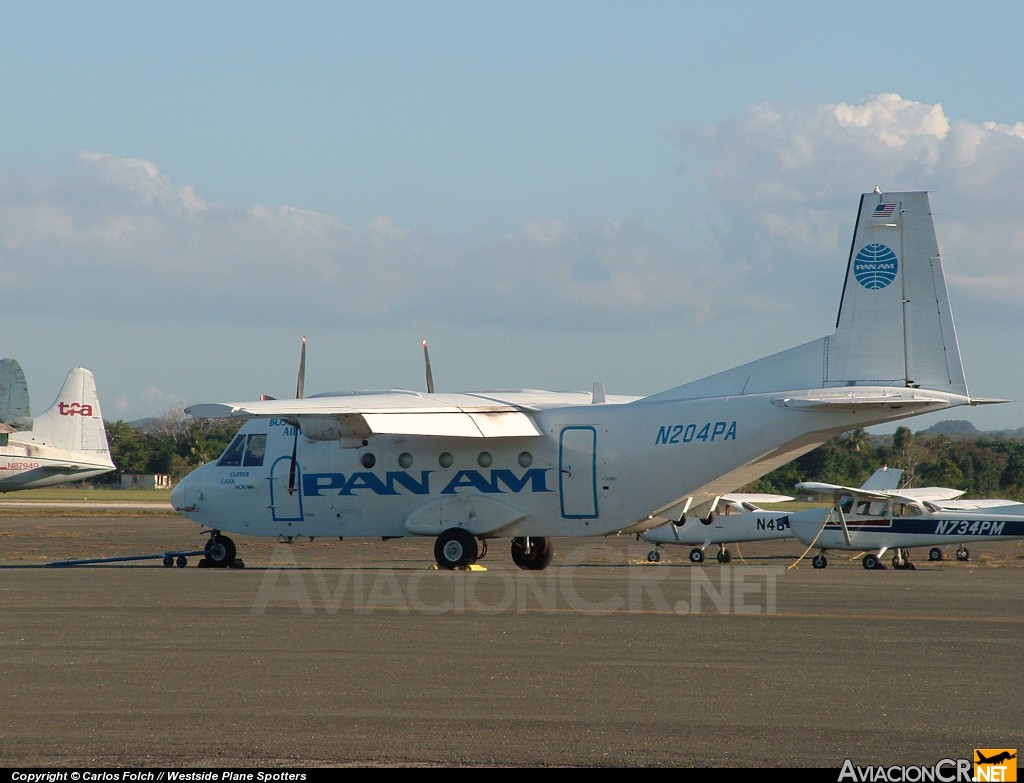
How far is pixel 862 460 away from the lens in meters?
86.6

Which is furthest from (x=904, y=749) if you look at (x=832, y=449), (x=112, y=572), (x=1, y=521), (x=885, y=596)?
(x=832, y=449)

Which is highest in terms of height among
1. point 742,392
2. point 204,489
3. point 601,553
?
point 742,392

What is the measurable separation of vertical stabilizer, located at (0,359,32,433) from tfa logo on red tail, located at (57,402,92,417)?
10789 millimetres

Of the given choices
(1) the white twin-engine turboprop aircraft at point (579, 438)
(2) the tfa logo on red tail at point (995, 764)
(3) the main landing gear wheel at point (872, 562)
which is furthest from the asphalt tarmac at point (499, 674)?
(3) the main landing gear wheel at point (872, 562)

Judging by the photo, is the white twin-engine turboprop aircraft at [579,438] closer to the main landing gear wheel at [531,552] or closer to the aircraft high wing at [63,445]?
the main landing gear wheel at [531,552]

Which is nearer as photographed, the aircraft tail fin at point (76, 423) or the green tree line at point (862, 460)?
the aircraft tail fin at point (76, 423)

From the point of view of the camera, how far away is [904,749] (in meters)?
7.12

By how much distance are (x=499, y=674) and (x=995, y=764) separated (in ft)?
13.9

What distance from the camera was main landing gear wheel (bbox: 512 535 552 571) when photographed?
2523 centimetres

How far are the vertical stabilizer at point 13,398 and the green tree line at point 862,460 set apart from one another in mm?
28777

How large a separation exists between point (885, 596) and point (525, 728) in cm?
1154

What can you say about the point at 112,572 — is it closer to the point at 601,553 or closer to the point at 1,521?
the point at 601,553

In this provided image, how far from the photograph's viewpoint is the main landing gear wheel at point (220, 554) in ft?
84.1

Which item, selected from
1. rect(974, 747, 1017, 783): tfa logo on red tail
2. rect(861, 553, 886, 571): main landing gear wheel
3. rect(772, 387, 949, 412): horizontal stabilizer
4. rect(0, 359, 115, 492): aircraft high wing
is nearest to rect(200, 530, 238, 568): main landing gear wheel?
rect(772, 387, 949, 412): horizontal stabilizer
